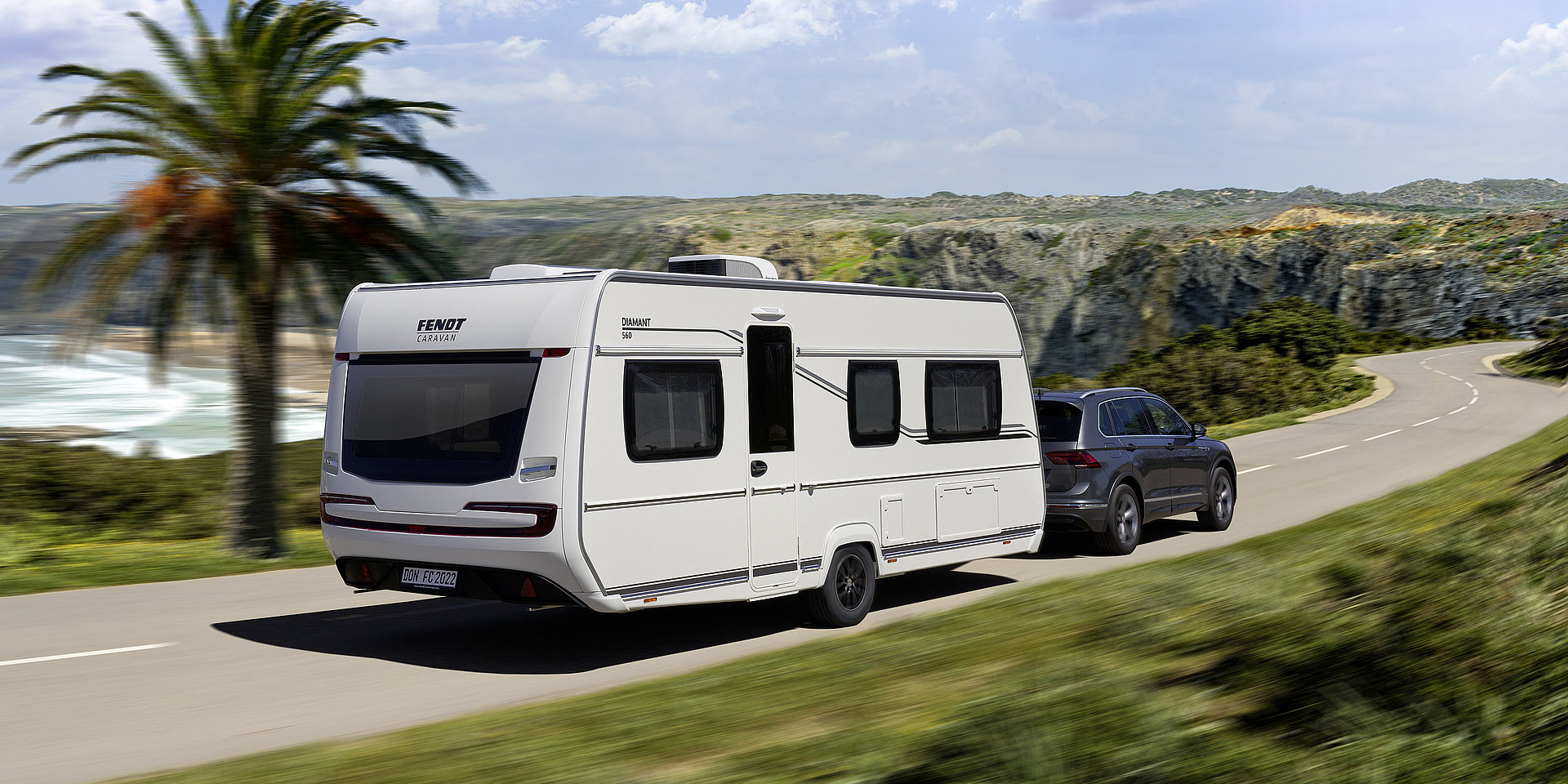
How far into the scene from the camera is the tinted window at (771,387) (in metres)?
→ 8.99

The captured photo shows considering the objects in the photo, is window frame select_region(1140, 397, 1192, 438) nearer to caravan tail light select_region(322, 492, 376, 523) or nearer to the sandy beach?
caravan tail light select_region(322, 492, 376, 523)

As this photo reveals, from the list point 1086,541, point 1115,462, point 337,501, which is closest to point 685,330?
point 337,501

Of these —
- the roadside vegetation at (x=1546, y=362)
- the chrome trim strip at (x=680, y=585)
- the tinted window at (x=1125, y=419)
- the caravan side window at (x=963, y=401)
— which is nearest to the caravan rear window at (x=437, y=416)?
the chrome trim strip at (x=680, y=585)

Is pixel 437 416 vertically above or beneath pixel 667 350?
beneath

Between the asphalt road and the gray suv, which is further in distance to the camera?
the gray suv

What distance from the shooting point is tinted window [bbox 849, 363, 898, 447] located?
9.80 metres

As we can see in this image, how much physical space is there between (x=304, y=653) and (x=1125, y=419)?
28.8ft

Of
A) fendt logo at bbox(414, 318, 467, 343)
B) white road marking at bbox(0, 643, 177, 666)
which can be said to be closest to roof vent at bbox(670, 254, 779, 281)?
fendt logo at bbox(414, 318, 467, 343)

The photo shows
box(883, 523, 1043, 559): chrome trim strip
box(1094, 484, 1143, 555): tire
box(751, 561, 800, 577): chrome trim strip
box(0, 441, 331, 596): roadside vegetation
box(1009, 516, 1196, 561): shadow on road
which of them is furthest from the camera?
box(1009, 516, 1196, 561): shadow on road

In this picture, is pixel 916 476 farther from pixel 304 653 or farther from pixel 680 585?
pixel 304 653

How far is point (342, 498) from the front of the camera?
8742mm

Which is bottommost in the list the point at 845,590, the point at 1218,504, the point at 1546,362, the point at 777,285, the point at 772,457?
the point at 1546,362

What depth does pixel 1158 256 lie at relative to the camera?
96.6 meters

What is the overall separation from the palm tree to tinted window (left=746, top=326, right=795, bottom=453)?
805 cm
